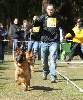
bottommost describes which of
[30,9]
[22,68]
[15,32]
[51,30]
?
[22,68]

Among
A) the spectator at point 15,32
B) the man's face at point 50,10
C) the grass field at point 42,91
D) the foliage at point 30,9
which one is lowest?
the grass field at point 42,91

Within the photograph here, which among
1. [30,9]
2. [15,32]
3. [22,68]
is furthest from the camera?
[30,9]

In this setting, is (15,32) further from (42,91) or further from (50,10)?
(42,91)

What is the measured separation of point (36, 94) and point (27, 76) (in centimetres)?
62

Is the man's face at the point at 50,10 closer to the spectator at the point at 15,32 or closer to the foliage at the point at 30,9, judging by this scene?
the spectator at the point at 15,32

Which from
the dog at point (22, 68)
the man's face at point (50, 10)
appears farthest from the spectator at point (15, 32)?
the dog at point (22, 68)

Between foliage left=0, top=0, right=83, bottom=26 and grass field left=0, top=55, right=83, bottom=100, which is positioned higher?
foliage left=0, top=0, right=83, bottom=26

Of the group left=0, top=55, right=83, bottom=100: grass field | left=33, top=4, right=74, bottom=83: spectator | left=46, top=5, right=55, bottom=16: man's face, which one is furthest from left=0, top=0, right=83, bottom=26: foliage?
left=0, top=55, right=83, bottom=100: grass field

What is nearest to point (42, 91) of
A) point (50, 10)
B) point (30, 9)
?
point (50, 10)

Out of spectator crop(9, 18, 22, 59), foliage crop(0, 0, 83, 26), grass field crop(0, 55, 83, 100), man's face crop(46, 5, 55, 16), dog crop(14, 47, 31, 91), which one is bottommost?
grass field crop(0, 55, 83, 100)

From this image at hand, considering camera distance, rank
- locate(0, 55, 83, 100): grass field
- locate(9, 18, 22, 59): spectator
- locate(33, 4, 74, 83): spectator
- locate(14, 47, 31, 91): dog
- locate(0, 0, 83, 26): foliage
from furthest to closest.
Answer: locate(0, 0, 83, 26): foliage, locate(9, 18, 22, 59): spectator, locate(33, 4, 74, 83): spectator, locate(14, 47, 31, 91): dog, locate(0, 55, 83, 100): grass field

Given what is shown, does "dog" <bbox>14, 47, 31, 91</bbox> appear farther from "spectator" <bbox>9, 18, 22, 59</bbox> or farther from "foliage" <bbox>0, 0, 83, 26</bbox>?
"foliage" <bbox>0, 0, 83, 26</bbox>

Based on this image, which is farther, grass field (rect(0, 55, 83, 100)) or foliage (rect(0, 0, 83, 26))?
foliage (rect(0, 0, 83, 26))

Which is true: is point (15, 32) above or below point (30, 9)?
below
